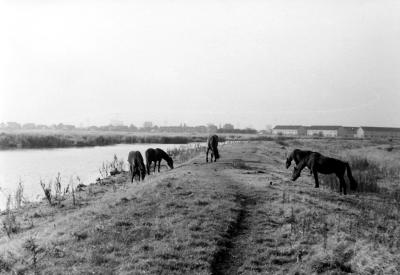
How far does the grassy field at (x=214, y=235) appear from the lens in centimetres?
946

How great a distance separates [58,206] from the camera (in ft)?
62.9

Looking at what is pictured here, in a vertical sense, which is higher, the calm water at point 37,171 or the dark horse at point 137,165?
the dark horse at point 137,165

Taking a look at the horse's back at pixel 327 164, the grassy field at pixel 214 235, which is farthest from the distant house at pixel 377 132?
the grassy field at pixel 214 235

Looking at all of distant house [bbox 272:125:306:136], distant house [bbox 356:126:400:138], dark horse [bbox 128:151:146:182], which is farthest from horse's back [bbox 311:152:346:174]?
distant house [bbox 272:125:306:136]

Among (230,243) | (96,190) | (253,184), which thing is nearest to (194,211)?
(230,243)

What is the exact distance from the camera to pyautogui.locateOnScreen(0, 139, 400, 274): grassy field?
9461 millimetres

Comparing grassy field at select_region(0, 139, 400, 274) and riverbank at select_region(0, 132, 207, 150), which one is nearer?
grassy field at select_region(0, 139, 400, 274)

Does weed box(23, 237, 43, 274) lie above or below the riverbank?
below

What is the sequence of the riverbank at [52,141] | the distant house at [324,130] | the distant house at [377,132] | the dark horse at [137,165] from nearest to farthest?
the dark horse at [137,165] → the riverbank at [52,141] → the distant house at [377,132] → the distant house at [324,130]

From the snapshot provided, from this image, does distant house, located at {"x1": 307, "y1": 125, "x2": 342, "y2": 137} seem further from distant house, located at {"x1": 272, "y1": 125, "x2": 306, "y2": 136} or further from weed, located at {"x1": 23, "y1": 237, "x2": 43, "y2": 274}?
weed, located at {"x1": 23, "y1": 237, "x2": 43, "y2": 274}

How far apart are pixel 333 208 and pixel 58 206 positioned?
43.4 feet

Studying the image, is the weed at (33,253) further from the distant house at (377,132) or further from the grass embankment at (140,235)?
the distant house at (377,132)

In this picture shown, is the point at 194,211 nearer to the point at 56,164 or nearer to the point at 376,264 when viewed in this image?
the point at 376,264

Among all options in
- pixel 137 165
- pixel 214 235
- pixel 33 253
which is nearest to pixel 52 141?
pixel 137 165
